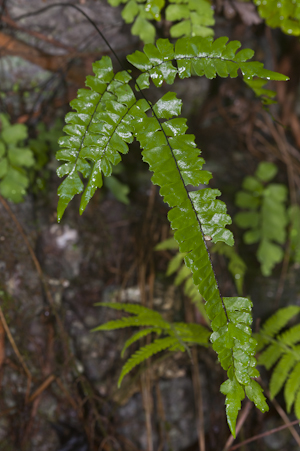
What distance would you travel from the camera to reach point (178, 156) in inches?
49.0

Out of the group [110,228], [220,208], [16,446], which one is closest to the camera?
[220,208]

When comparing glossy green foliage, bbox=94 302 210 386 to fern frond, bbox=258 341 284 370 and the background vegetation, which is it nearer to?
the background vegetation

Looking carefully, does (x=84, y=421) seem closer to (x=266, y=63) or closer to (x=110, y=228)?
(x=110, y=228)

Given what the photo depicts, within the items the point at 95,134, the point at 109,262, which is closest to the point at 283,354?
the point at 109,262

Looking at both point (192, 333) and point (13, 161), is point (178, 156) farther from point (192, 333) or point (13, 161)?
point (13, 161)

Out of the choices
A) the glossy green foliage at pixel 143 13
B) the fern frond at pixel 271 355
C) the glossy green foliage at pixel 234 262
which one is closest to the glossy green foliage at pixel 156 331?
the fern frond at pixel 271 355

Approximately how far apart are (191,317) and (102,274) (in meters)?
0.72

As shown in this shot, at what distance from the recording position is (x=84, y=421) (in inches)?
79.4

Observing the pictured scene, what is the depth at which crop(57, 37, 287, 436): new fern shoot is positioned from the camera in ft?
3.75

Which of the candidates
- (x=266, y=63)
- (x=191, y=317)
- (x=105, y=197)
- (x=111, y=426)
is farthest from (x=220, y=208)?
(x=266, y=63)

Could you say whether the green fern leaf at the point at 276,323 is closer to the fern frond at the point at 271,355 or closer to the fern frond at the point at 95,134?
the fern frond at the point at 271,355

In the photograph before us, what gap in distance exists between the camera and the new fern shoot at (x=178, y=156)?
3.75 feet

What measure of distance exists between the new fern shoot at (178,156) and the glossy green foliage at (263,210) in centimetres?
165

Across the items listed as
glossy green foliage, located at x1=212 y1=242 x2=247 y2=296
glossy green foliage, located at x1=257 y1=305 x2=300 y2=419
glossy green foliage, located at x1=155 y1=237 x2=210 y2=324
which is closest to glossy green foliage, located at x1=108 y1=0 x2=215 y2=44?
glossy green foliage, located at x1=155 y1=237 x2=210 y2=324
